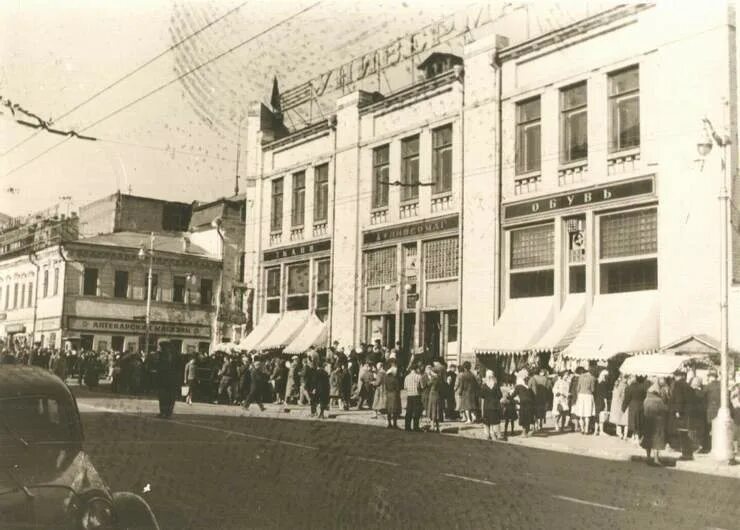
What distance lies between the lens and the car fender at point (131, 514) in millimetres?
6141

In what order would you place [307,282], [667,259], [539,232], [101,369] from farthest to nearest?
[101,369] < [307,282] < [539,232] < [667,259]

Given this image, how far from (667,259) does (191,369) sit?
52.0 feet

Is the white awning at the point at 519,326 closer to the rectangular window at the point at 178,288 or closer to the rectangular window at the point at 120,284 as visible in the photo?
the rectangular window at the point at 120,284

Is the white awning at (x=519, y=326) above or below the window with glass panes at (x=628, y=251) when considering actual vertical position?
below

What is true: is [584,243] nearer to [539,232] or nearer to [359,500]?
[539,232]

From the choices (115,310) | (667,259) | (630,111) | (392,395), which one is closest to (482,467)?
(392,395)

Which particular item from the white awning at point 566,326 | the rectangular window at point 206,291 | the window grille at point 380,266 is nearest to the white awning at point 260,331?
the window grille at point 380,266

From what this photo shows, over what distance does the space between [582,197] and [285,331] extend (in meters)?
15.6

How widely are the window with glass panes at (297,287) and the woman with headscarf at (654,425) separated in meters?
19.9

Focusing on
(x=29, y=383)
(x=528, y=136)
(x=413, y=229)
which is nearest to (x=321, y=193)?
(x=413, y=229)

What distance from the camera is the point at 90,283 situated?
172 ft

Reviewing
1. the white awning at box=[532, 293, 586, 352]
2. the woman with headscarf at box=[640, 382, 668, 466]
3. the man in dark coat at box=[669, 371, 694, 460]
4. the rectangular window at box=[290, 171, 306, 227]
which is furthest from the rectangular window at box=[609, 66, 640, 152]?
the rectangular window at box=[290, 171, 306, 227]

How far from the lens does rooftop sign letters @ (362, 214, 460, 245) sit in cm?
2684

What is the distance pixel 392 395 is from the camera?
68.9 ft
